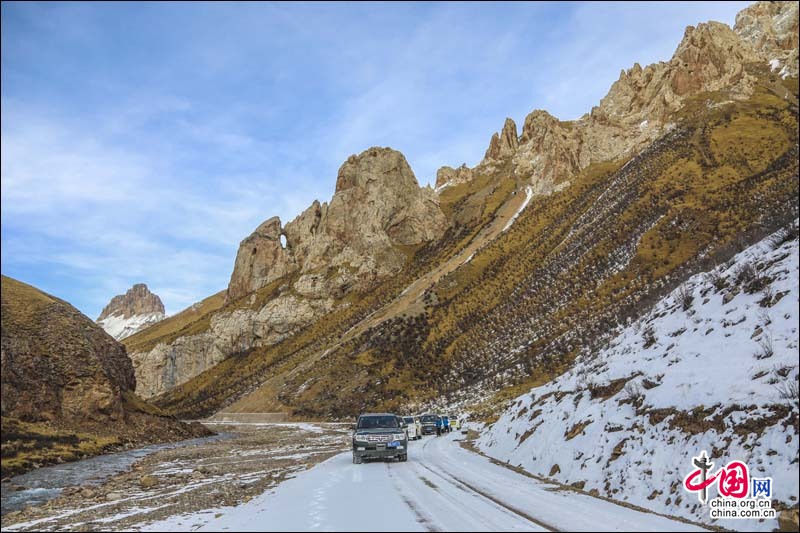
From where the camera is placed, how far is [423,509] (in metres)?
9.37

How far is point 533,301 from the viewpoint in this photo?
69.8 metres

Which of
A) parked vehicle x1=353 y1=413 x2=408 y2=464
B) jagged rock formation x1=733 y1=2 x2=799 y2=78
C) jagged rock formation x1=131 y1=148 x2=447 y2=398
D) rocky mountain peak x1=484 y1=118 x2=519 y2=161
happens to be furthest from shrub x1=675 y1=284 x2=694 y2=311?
rocky mountain peak x1=484 y1=118 x2=519 y2=161

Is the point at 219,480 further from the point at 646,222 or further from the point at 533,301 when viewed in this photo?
the point at 646,222

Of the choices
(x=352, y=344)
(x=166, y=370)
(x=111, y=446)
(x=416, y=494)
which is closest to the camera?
(x=416, y=494)

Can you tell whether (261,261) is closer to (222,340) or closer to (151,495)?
(222,340)

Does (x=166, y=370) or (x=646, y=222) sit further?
(x=166, y=370)

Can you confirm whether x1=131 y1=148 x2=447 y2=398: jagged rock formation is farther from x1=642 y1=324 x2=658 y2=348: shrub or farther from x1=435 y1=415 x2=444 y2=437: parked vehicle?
x1=642 y1=324 x2=658 y2=348: shrub

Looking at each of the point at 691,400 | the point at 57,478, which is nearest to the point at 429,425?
the point at 57,478

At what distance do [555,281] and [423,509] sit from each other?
2522 inches

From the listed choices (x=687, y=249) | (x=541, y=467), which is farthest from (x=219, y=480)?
(x=687, y=249)

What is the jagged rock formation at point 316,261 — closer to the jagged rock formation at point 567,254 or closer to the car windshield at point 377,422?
the jagged rock formation at point 567,254

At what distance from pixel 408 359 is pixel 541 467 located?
60993 mm

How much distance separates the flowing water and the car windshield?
9677 millimetres

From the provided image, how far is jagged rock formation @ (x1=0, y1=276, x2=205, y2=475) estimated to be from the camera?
1925 cm
